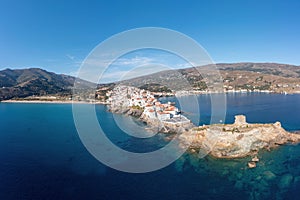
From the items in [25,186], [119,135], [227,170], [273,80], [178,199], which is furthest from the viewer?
[273,80]

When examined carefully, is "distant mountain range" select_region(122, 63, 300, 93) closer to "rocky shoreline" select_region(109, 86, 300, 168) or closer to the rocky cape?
the rocky cape

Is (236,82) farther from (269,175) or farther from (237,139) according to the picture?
(269,175)

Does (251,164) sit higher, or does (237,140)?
(237,140)

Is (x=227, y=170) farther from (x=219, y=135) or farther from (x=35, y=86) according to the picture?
(x=35, y=86)

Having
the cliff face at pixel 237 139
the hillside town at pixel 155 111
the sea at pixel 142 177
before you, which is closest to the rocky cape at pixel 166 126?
the hillside town at pixel 155 111

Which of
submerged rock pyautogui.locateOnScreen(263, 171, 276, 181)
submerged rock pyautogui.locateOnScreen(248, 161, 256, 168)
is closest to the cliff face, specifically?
submerged rock pyautogui.locateOnScreen(248, 161, 256, 168)

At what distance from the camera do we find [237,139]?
17984 millimetres

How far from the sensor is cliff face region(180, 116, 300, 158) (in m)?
17.5

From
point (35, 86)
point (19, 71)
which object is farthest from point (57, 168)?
point (19, 71)

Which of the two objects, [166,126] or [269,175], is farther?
[166,126]

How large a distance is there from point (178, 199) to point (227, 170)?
186 inches

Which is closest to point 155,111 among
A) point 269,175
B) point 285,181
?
point 269,175

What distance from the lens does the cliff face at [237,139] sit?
691 inches

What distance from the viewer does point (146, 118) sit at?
3145 cm
